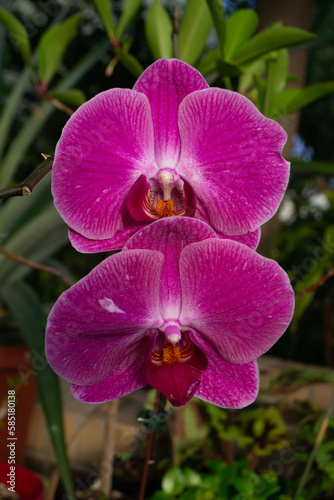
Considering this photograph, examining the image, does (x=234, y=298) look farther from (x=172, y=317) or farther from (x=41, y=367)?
(x=41, y=367)

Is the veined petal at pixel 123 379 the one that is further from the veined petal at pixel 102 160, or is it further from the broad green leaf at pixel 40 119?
the broad green leaf at pixel 40 119

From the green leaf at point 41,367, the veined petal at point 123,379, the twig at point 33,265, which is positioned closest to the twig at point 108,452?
the green leaf at point 41,367

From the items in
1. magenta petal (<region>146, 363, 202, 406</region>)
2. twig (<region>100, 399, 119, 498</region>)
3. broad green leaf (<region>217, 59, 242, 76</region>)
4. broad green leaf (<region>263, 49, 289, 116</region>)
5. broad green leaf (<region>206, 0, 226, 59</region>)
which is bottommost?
twig (<region>100, 399, 119, 498</region>)

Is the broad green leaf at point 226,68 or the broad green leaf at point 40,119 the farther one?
the broad green leaf at point 40,119

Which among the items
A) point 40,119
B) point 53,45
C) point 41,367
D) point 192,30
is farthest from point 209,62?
point 40,119

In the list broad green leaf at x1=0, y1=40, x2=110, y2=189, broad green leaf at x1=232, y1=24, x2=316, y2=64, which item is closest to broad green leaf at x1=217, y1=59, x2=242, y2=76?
broad green leaf at x1=232, y1=24, x2=316, y2=64

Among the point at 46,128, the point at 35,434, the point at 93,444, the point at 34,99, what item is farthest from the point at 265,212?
the point at 46,128

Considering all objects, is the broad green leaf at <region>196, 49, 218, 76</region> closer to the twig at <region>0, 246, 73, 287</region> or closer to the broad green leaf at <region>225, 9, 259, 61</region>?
the broad green leaf at <region>225, 9, 259, 61</region>
